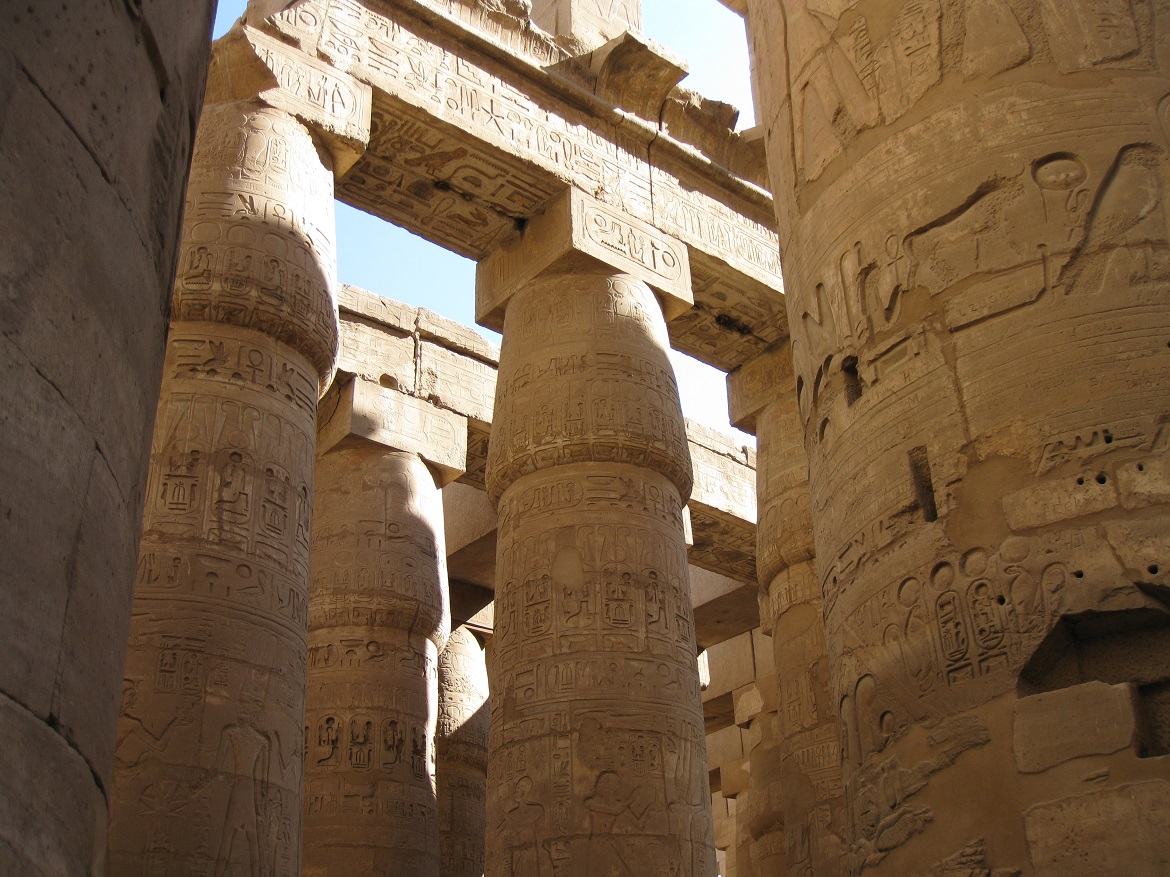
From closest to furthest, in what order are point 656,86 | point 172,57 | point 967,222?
point 172,57
point 967,222
point 656,86

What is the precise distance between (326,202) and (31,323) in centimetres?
654

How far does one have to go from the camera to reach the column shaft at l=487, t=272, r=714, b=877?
720cm

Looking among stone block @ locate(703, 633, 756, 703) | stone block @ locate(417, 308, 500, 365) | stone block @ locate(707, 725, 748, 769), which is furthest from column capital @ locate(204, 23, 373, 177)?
stone block @ locate(707, 725, 748, 769)

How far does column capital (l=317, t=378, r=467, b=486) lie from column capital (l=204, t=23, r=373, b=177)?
277cm

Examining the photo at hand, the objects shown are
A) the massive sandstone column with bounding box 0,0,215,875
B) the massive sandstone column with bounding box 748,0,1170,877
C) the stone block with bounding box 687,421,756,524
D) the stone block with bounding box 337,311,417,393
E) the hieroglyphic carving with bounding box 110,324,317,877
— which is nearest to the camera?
the massive sandstone column with bounding box 0,0,215,875

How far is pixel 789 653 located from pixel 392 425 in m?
3.78

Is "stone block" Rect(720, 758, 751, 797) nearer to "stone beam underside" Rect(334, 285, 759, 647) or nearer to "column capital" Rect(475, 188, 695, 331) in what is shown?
"stone beam underside" Rect(334, 285, 759, 647)

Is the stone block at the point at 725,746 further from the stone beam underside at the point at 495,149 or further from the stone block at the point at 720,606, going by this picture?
the stone beam underside at the point at 495,149

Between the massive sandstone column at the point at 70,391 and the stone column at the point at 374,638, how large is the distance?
772 centimetres

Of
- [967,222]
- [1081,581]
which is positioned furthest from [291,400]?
[1081,581]

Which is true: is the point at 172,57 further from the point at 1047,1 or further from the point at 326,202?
the point at 326,202

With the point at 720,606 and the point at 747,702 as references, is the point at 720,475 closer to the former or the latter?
the point at 720,606

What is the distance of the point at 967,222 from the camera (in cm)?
427

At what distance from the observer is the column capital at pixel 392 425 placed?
424 inches
